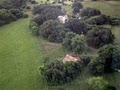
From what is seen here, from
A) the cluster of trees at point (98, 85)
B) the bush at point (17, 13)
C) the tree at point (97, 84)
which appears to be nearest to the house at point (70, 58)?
the tree at point (97, 84)

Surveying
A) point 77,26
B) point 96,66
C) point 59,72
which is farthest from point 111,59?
point 77,26

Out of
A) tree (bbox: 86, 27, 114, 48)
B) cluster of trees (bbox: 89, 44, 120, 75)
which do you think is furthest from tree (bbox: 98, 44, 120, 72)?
tree (bbox: 86, 27, 114, 48)

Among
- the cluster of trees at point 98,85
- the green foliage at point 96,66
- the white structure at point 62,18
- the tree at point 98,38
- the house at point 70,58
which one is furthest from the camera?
the white structure at point 62,18

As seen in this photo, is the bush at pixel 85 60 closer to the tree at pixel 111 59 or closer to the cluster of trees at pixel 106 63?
the cluster of trees at pixel 106 63

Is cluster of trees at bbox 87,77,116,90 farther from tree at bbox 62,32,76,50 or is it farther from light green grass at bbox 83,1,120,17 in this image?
light green grass at bbox 83,1,120,17

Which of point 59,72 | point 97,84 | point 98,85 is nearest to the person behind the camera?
point 98,85

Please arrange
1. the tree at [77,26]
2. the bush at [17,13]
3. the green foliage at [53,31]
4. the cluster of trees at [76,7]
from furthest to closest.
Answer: the cluster of trees at [76,7] → the bush at [17,13] → the tree at [77,26] → the green foliage at [53,31]

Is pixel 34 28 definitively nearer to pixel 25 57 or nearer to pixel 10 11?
pixel 25 57
